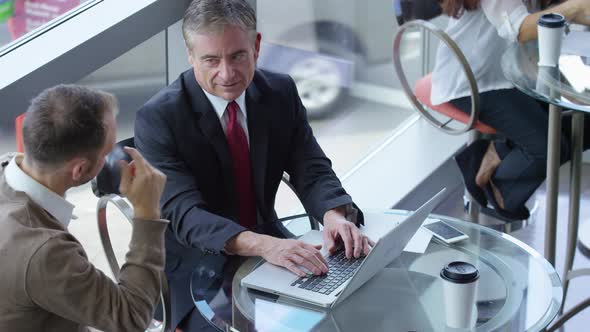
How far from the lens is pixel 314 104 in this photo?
169 inches

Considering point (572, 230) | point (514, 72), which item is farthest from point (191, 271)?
point (572, 230)

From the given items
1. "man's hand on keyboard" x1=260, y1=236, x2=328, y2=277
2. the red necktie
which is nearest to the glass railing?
the red necktie

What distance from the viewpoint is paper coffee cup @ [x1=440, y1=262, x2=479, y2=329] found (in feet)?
5.83

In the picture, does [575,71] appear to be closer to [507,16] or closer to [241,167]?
[507,16]

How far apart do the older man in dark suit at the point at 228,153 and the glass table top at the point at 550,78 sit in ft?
2.32

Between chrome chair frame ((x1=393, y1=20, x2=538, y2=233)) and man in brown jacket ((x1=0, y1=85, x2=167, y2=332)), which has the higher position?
man in brown jacket ((x1=0, y1=85, x2=167, y2=332))

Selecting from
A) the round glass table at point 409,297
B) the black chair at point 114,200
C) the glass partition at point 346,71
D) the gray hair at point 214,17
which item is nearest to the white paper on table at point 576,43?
the round glass table at point 409,297

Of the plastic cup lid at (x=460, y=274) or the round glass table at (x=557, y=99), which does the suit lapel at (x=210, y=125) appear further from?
the round glass table at (x=557, y=99)

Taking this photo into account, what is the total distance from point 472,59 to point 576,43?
15.5 inches

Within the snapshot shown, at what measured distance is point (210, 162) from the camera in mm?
2283

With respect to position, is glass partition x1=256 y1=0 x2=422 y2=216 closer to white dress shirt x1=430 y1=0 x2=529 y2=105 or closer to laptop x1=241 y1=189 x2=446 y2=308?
white dress shirt x1=430 y1=0 x2=529 y2=105

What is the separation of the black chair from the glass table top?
118 centimetres

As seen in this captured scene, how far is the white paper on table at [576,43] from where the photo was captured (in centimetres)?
295

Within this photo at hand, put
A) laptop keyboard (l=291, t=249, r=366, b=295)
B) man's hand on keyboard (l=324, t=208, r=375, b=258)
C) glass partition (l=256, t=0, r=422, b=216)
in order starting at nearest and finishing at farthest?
laptop keyboard (l=291, t=249, r=366, b=295) < man's hand on keyboard (l=324, t=208, r=375, b=258) < glass partition (l=256, t=0, r=422, b=216)
